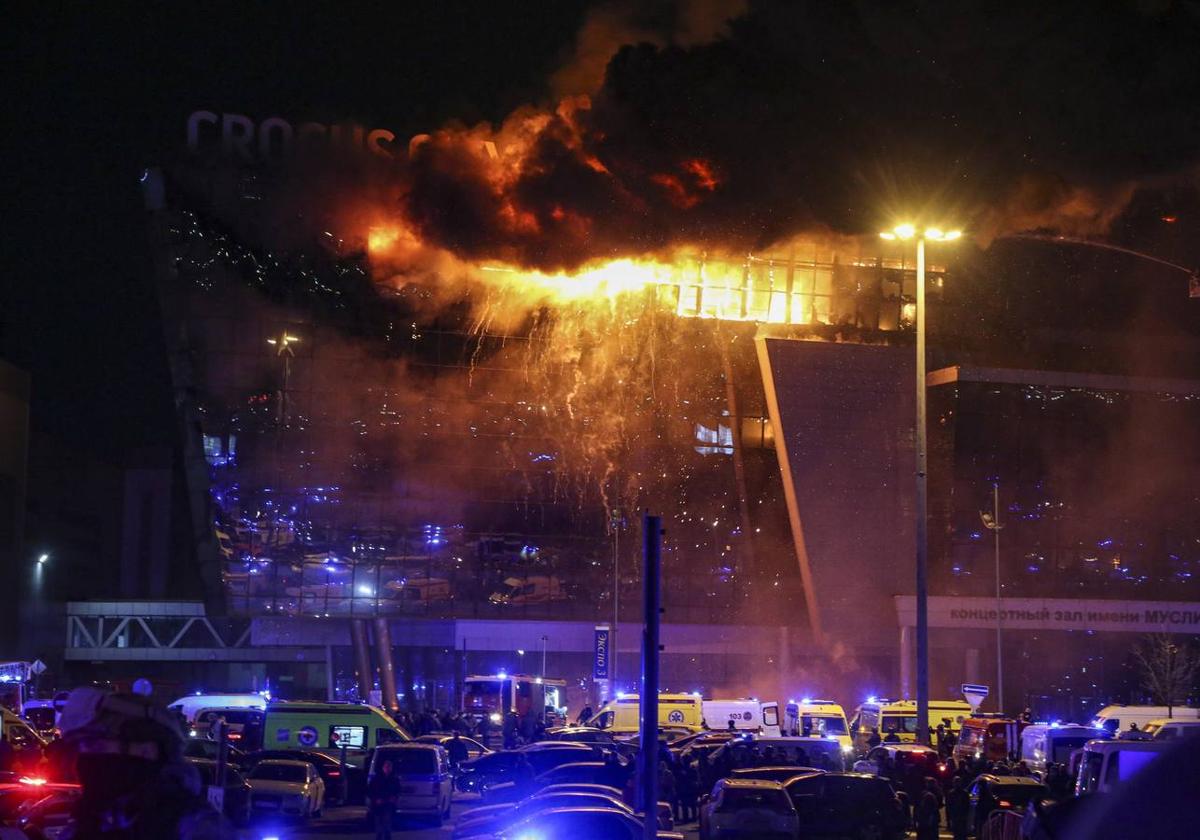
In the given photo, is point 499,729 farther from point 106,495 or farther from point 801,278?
point 106,495

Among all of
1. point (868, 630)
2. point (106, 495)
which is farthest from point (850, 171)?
point (106, 495)

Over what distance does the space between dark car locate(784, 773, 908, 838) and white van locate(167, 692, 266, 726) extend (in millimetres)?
25297

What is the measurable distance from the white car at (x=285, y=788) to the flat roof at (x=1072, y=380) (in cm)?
3775

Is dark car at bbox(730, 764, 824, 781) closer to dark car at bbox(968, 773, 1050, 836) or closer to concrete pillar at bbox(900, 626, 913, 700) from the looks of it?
dark car at bbox(968, 773, 1050, 836)

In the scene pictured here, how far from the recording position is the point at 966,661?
5906 cm

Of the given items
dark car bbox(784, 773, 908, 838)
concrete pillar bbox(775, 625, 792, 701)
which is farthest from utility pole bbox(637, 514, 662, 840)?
concrete pillar bbox(775, 625, 792, 701)

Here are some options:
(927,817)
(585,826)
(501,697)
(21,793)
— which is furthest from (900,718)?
(21,793)

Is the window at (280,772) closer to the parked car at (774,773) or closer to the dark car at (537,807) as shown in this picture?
the dark car at (537,807)

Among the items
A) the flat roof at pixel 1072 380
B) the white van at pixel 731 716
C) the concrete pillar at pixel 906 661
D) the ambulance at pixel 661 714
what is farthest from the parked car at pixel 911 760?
the flat roof at pixel 1072 380

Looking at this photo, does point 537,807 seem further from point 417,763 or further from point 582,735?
point 582,735

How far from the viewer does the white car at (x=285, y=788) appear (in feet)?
88.8

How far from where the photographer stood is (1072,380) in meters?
59.2

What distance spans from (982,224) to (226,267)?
30.6 meters

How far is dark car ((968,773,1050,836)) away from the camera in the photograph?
24297 millimetres
